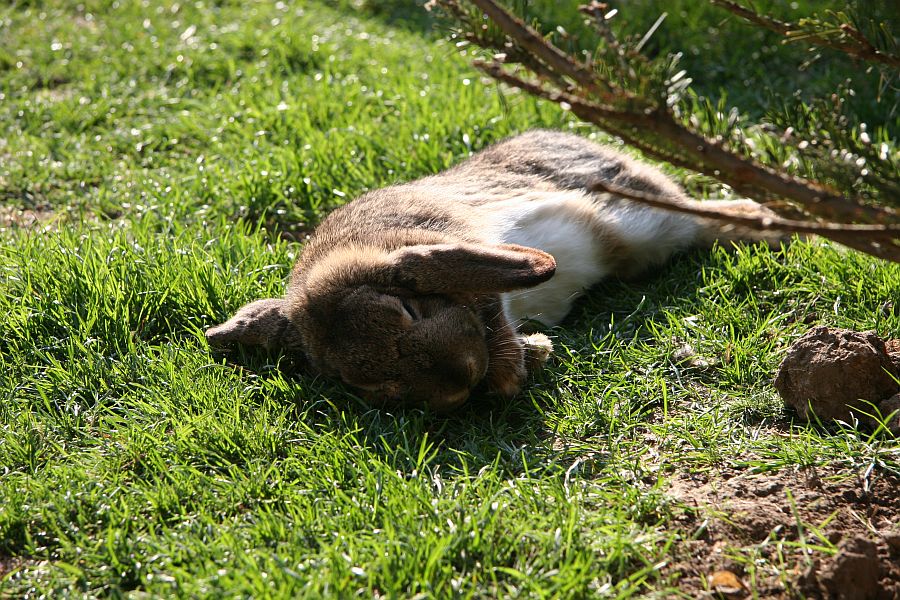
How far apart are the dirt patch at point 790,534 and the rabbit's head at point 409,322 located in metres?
0.89

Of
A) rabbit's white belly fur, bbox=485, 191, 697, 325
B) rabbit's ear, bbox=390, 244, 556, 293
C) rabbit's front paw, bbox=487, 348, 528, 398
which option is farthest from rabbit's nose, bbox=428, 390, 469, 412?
rabbit's white belly fur, bbox=485, 191, 697, 325

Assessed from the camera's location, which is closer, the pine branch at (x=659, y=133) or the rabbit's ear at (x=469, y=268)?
the pine branch at (x=659, y=133)

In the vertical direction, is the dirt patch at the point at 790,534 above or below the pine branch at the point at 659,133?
below

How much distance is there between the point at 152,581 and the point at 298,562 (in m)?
0.42

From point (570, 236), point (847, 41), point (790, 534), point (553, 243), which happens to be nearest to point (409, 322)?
point (553, 243)

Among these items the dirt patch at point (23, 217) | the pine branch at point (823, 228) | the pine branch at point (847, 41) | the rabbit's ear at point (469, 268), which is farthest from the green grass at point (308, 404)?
the pine branch at point (823, 228)

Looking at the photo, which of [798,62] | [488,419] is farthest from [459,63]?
[488,419]

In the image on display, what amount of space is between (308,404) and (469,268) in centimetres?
83

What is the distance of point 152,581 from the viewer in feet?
9.07

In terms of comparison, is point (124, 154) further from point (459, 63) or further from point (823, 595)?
point (823, 595)

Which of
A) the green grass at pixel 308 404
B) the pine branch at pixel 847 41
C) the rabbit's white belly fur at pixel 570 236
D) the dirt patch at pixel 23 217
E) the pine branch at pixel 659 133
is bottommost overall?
the dirt patch at pixel 23 217

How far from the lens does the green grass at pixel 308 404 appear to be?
2.83 metres

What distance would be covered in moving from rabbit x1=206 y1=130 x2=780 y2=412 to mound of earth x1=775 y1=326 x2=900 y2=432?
590mm

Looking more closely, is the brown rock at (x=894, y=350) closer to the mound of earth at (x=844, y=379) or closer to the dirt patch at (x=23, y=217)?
Answer: the mound of earth at (x=844, y=379)
